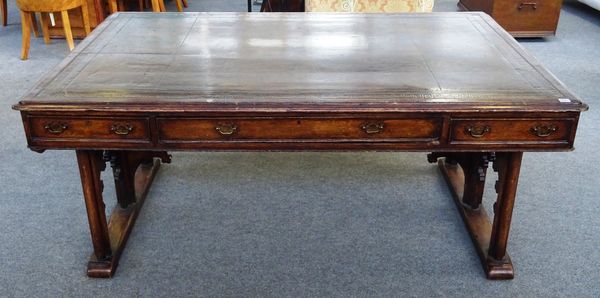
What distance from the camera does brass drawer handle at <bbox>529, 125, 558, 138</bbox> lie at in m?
1.42

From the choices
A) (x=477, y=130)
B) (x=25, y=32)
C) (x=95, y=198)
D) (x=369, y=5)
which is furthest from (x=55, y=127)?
(x=25, y=32)

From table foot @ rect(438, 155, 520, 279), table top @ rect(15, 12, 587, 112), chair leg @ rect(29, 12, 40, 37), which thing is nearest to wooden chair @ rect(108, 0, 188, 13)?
chair leg @ rect(29, 12, 40, 37)

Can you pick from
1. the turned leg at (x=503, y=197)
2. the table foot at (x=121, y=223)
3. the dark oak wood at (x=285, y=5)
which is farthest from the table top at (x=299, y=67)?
the dark oak wood at (x=285, y=5)

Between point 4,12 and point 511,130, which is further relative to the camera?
point 4,12

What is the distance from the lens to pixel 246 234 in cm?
192

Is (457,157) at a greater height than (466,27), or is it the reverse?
(466,27)

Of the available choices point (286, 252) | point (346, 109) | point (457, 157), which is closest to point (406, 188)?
point (457, 157)

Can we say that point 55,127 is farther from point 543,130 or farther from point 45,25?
point 45,25

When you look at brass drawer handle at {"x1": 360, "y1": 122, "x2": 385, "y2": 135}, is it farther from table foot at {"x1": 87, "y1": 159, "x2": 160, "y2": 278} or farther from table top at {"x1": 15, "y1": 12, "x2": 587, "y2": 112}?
table foot at {"x1": 87, "y1": 159, "x2": 160, "y2": 278}

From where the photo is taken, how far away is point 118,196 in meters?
1.98

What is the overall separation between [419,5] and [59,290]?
6.26 ft

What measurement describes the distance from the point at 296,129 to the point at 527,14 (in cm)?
278

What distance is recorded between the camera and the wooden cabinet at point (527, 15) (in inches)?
144

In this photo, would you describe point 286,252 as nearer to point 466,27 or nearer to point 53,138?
point 53,138
